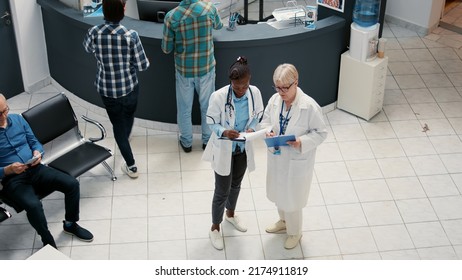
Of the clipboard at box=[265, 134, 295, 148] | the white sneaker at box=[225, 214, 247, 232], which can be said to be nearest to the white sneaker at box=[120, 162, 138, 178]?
the white sneaker at box=[225, 214, 247, 232]

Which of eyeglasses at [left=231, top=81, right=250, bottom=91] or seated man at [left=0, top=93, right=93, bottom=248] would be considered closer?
eyeglasses at [left=231, top=81, right=250, bottom=91]

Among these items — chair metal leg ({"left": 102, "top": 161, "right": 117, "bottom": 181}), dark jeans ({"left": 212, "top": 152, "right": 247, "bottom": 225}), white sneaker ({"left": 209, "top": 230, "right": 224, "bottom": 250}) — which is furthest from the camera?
chair metal leg ({"left": 102, "top": 161, "right": 117, "bottom": 181})

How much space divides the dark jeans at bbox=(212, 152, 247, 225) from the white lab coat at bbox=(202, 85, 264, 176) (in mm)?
88

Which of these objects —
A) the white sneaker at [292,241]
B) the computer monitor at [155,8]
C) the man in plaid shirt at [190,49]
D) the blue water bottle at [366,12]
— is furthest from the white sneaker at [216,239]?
the blue water bottle at [366,12]

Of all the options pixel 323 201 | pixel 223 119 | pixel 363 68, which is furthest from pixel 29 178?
pixel 363 68

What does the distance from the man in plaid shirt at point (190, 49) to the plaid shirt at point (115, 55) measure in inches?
17.3

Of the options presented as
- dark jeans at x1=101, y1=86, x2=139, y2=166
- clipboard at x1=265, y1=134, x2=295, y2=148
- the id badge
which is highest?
clipboard at x1=265, y1=134, x2=295, y2=148

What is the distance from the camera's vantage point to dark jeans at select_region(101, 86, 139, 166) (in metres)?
5.97

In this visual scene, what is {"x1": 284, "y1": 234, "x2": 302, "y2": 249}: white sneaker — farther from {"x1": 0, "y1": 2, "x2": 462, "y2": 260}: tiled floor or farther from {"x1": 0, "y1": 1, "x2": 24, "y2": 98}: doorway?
{"x1": 0, "y1": 1, "x2": 24, "y2": 98}: doorway

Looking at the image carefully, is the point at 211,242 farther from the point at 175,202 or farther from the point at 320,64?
the point at 320,64

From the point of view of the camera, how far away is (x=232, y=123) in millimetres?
4930

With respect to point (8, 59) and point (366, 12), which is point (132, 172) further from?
point (366, 12)

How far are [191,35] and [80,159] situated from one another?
1.52 metres

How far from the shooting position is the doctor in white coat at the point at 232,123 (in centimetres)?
478
